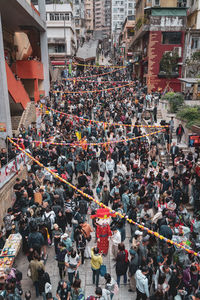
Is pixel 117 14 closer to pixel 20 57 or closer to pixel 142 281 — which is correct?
pixel 20 57

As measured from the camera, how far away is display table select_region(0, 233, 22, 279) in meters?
A: 6.28

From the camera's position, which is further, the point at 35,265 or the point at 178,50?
the point at 178,50

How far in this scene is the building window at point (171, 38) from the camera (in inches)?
1197

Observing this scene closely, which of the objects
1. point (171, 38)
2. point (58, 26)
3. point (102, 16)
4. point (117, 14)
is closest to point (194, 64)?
point (171, 38)

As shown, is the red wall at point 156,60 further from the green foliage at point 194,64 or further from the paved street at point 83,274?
the paved street at point 83,274

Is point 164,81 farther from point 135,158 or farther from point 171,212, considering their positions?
point 171,212

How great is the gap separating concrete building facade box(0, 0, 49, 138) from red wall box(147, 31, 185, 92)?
13195 millimetres

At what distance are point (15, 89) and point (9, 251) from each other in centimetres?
1445

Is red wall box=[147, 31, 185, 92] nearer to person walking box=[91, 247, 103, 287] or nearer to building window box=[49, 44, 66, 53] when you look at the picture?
building window box=[49, 44, 66, 53]

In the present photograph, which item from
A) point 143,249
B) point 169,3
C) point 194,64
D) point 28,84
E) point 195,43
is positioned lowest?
point 143,249

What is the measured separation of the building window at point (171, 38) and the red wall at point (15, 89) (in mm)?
19417

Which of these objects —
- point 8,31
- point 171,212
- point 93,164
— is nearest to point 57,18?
point 8,31

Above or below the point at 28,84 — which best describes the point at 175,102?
below

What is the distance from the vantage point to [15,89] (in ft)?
61.3
